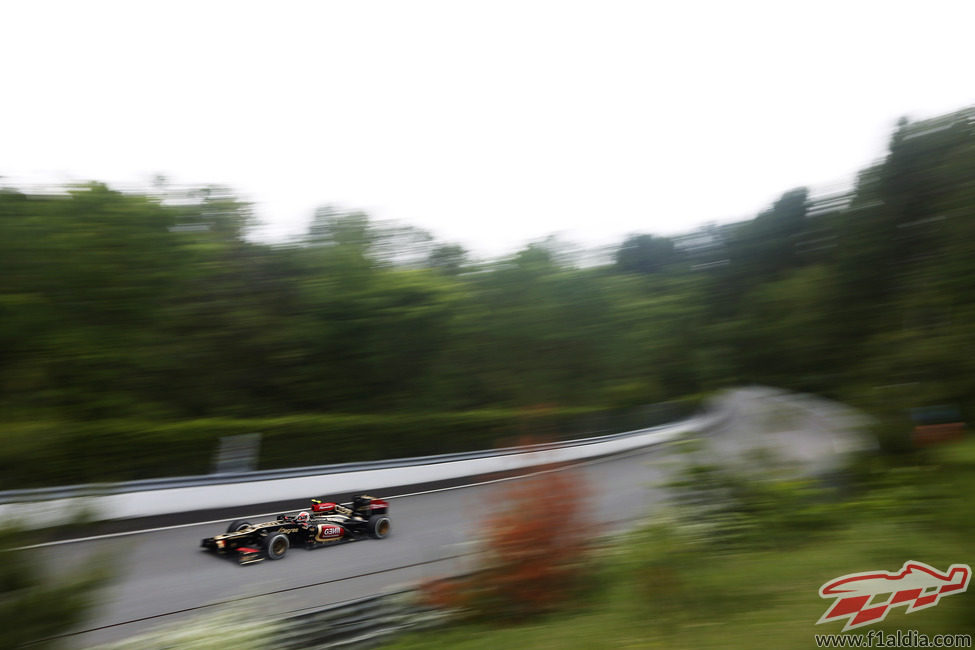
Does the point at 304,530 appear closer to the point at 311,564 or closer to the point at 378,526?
the point at 311,564

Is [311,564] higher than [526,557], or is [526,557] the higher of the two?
[526,557]

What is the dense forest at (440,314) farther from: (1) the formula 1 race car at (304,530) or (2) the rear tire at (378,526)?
(2) the rear tire at (378,526)

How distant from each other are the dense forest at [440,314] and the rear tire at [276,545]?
9.46 feet

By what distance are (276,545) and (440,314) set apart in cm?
1215

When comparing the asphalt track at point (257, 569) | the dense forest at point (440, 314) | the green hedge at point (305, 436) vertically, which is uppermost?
the dense forest at point (440, 314)

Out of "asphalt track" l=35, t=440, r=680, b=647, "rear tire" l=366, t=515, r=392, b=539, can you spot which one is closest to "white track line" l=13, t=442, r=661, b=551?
"asphalt track" l=35, t=440, r=680, b=647

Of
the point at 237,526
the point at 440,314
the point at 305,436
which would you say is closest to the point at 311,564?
the point at 237,526

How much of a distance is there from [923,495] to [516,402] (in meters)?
16.5

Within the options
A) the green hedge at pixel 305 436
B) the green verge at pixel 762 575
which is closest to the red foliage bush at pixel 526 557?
the green verge at pixel 762 575

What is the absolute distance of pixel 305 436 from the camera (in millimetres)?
16828

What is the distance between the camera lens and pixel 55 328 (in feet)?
43.7

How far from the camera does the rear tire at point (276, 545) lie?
814 cm

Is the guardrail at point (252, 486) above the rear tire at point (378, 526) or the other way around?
above

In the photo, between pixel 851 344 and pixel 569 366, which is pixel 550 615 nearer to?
pixel 851 344
